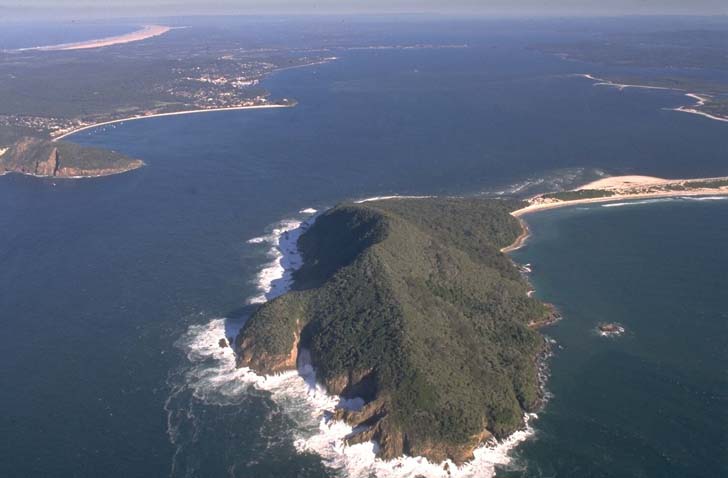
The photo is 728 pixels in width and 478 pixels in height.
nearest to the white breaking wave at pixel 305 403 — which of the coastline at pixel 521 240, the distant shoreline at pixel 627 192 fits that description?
the coastline at pixel 521 240

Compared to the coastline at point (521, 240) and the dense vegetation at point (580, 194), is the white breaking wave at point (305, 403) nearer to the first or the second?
the coastline at point (521, 240)

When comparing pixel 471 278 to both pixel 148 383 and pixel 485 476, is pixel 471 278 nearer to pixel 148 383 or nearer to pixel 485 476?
pixel 485 476

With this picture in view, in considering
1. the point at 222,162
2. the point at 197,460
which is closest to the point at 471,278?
the point at 197,460

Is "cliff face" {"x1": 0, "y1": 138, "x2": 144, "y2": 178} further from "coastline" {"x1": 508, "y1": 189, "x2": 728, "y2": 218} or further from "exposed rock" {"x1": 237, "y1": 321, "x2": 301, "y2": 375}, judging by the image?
"coastline" {"x1": 508, "y1": 189, "x2": 728, "y2": 218}

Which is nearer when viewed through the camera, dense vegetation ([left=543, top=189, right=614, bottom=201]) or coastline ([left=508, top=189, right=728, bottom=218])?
coastline ([left=508, top=189, right=728, bottom=218])

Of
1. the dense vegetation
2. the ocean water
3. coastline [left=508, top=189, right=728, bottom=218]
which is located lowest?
the ocean water

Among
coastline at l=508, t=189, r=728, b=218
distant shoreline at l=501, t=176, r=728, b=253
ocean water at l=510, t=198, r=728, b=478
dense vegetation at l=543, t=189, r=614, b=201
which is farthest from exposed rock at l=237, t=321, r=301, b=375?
dense vegetation at l=543, t=189, r=614, b=201

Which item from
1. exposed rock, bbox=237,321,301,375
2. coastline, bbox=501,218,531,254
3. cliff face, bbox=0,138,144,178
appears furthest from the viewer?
cliff face, bbox=0,138,144,178

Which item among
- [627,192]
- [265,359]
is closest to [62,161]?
[265,359]
